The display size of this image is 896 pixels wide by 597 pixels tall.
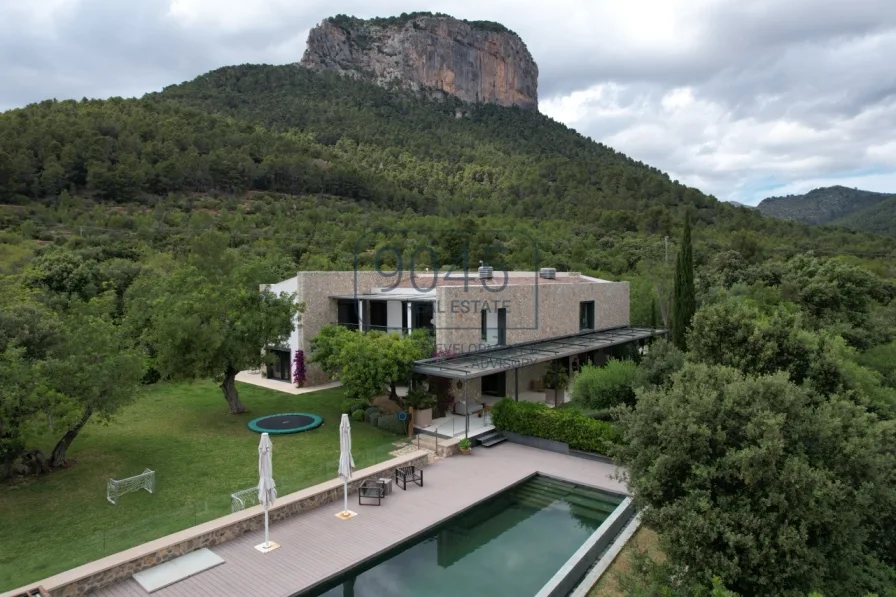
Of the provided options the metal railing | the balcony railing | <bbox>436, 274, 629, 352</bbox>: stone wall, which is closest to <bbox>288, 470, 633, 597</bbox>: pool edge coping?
the metal railing

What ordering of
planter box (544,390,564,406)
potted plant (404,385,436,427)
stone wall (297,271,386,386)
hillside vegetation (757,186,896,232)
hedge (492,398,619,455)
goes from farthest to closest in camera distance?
hillside vegetation (757,186,896,232) < stone wall (297,271,386,386) < planter box (544,390,564,406) < potted plant (404,385,436,427) < hedge (492,398,619,455)

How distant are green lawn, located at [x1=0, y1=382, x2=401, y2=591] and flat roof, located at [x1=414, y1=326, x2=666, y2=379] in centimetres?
283

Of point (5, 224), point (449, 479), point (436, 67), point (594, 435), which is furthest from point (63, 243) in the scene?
point (436, 67)

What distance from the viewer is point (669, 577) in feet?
24.7

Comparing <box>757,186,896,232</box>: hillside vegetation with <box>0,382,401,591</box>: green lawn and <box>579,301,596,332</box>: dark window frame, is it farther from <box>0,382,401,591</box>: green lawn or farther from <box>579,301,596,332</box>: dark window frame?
<box>0,382,401,591</box>: green lawn

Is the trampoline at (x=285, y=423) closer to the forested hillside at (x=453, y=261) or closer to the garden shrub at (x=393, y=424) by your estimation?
the forested hillside at (x=453, y=261)

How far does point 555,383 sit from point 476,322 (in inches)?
170

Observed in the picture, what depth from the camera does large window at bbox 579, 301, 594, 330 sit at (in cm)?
2577

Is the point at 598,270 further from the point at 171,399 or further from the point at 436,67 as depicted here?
the point at 436,67

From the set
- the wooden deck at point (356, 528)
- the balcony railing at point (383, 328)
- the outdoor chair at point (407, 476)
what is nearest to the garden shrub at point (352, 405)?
the balcony railing at point (383, 328)

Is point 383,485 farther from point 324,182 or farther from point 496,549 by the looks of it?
point 324,182

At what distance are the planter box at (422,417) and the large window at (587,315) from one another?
1101cm

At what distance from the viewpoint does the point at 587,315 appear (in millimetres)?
26016

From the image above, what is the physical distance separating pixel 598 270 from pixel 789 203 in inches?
3192
